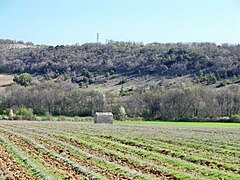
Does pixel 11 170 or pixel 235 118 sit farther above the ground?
pixel 235 118

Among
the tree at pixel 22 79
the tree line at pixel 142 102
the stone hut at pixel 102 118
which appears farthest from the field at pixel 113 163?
the tree at pixel 22 79

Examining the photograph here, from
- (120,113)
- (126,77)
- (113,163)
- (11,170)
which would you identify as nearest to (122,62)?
(126,77)

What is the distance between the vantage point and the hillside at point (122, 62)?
117188 mm

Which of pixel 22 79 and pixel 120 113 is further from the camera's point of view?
pixel 22 79

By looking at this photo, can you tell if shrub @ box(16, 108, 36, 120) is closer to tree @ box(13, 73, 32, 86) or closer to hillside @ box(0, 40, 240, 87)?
tree @ box(13, 73, 32, 86)

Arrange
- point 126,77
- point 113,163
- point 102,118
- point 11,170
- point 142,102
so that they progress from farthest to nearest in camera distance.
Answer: point 126,77 → point 142,102 → point 102,118 → point 113,163 → point 11,170

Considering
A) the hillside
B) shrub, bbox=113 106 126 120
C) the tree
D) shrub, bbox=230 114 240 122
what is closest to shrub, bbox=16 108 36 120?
shrub, bbox=113 106 126 120

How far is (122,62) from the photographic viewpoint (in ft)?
437

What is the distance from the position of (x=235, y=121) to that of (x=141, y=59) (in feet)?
203

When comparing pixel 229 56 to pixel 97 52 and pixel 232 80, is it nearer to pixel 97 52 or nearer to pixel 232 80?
pixel 232 80

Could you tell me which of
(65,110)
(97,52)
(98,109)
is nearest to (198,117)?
(98,109)

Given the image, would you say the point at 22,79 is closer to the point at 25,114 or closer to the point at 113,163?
the point at 25,114

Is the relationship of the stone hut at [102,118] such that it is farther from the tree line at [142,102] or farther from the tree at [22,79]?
the tree at [22,79]

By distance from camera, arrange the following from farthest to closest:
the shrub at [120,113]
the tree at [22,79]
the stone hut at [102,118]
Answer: the tree at [22,79], the shrub at [120,113], the stone hut at [102,118]
